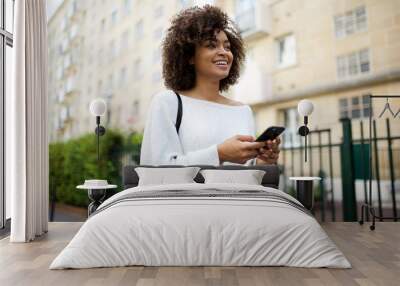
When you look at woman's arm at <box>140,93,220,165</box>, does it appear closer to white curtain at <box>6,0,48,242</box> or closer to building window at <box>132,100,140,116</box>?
white curtain at <box>6,0,48,242</box>

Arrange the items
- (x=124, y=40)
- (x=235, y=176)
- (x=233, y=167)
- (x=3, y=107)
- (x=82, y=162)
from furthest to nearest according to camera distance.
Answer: (x=124, y=40) < (x=82, y=162) < (x=3, y=107) < (x=233, y=167) < (x=235, y=176)

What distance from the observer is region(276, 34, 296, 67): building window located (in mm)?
6828

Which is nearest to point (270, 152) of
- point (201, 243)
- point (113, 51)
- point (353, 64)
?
point (201, 243)

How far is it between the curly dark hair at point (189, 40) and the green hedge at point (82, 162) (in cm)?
204

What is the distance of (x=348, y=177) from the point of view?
4320 mm

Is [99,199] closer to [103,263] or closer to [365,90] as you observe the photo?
[103,263]

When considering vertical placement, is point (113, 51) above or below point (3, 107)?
above

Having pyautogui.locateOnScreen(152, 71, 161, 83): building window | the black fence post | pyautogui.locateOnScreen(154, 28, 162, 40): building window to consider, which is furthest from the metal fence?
pyautogui.locateOnScreen(154, 28, 162, 40): building window

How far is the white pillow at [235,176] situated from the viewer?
330 cm

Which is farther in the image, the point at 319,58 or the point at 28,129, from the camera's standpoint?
the point at 319,58

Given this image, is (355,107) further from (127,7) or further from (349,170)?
(127,7)

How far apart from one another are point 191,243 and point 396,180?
186 inches

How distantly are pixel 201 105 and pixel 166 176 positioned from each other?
0.93 m

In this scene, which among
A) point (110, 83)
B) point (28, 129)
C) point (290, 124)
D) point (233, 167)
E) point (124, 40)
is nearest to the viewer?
point (28, 129)
